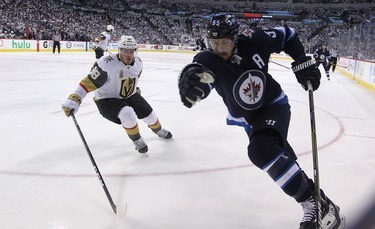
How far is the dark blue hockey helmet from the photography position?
1.91 m

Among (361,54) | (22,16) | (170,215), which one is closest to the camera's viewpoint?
(170,215)

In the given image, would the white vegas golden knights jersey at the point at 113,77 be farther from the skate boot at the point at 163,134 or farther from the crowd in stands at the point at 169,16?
the crowd in stands at the point at 169,16

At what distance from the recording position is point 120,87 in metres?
3.53

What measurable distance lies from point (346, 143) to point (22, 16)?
2298cm

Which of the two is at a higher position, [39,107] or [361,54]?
[361,54]

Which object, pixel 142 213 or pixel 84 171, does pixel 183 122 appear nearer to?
pixel 84 171

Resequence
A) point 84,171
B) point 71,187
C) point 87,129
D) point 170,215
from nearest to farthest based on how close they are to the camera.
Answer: point 170,215 → point 71,187 → point 84,171 → point 87,129

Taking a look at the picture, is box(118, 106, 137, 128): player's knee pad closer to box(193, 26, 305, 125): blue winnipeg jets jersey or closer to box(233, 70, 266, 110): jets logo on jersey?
box(193, 26, 305, 125): blue winnipeg jets jersey

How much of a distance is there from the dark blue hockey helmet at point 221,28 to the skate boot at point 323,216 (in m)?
0.96

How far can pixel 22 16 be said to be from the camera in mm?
22406

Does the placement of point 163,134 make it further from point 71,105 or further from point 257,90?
point 257,90

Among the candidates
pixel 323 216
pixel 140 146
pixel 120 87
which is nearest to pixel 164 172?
pixel 140 146

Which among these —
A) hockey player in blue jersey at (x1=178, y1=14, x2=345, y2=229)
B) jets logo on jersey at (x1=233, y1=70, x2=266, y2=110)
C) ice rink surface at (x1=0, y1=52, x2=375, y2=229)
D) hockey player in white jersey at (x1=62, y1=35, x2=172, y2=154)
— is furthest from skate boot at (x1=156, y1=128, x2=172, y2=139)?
jets logo on jersey at (x1=233, y1=70, x2=266, y2=110)

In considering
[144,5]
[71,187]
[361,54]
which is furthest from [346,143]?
[144,5]
